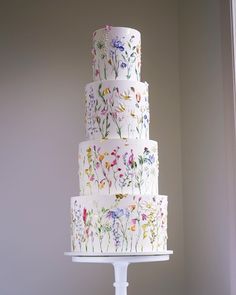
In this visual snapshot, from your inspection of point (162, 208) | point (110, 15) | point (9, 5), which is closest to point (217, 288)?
point (162, 208)

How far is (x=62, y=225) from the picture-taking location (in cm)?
270

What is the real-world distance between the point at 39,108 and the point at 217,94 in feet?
2.88

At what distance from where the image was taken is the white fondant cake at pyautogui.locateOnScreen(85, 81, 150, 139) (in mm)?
2107

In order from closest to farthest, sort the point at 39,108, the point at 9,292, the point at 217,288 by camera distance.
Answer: the point at 217,288 → the point at 9,292 → the point at 39,108

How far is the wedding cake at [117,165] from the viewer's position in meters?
2.01

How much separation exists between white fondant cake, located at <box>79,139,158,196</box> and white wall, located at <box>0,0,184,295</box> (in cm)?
66

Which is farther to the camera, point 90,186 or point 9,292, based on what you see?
point 9,292

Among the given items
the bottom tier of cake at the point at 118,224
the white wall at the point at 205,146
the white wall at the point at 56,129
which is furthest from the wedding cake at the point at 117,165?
the white wall at the point at 56,129

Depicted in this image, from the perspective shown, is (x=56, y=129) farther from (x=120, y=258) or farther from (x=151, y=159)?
(x=120, y=258)

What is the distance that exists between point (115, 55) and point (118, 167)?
44 cm

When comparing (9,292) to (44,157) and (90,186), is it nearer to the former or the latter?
(44,157)

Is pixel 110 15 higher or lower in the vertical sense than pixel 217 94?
higher

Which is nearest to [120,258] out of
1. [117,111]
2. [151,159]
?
[151,159]

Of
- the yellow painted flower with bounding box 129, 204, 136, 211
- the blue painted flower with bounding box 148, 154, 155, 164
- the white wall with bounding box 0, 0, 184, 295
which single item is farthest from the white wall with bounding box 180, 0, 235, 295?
the yellow painted flower with bounding box 129, 204, 136, 211
